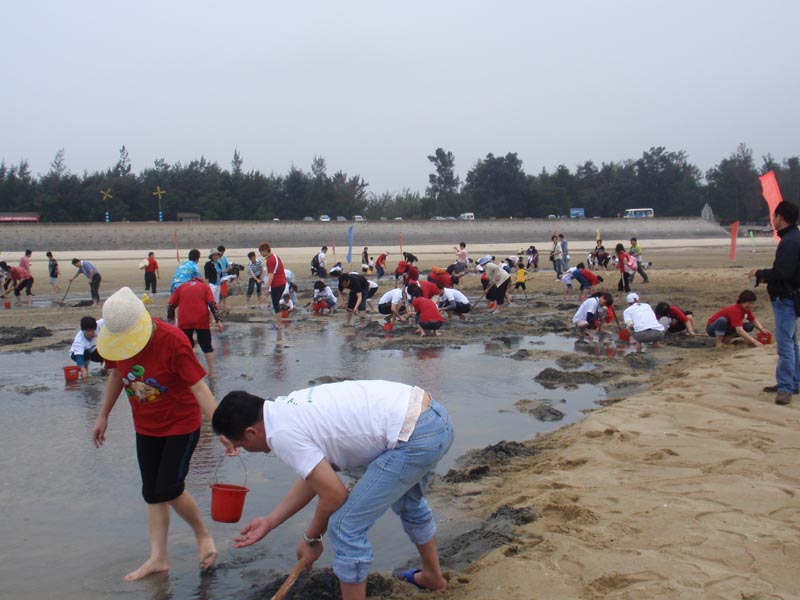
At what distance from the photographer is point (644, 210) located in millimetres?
81750

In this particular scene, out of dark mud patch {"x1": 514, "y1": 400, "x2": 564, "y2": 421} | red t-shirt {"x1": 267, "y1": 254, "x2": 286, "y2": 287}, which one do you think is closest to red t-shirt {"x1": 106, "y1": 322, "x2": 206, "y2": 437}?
dark mud patch {"x1": 514, "y1": 400, "x2": 564, "y2": 421}

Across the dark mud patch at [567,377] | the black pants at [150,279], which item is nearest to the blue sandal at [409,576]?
the dark mud patch at [567,377]

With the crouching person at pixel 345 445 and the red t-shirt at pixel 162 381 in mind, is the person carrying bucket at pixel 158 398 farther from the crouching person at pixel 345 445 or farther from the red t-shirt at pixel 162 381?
the crouching person at pixel 345 445

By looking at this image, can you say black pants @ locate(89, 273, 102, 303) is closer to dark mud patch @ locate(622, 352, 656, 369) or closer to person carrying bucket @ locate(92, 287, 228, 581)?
dark mud patch @ locate(622, 352, 656, 369)

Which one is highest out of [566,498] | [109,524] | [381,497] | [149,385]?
[149,385]

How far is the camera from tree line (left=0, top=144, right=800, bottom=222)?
230 feet

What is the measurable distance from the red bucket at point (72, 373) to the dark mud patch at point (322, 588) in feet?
23.6

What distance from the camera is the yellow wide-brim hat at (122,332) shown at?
4.37 metres

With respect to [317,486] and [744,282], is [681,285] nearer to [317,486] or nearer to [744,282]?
[744,282]

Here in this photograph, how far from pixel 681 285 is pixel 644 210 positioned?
62.1 meters

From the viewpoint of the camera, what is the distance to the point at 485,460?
6477 millimetres

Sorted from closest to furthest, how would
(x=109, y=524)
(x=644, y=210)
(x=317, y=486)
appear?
(x=317, y=486) → (x=109, y=524) → (x=644, y=210)

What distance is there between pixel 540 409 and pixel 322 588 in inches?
184

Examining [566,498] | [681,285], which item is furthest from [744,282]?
[566,498]
